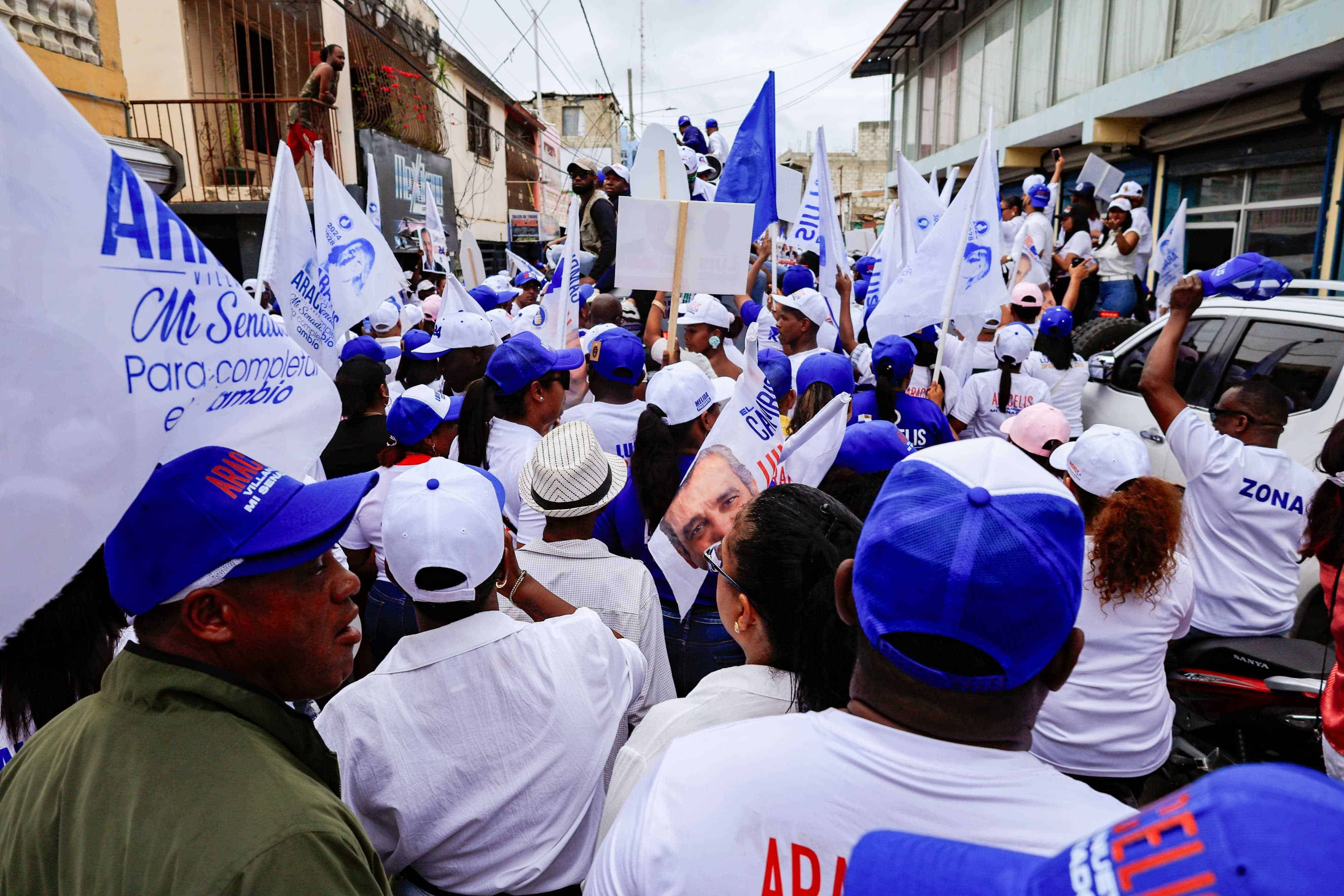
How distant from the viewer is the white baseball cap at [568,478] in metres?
2.73

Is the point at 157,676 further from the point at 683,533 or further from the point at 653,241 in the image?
the point at 653,241

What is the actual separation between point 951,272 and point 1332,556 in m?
2.83

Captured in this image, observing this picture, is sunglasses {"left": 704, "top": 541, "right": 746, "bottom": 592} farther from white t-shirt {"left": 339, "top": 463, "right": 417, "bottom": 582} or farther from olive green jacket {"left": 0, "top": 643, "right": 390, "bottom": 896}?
white t-shirt {"left": 339, "top": 463, "right": 417, "bottom": 582}

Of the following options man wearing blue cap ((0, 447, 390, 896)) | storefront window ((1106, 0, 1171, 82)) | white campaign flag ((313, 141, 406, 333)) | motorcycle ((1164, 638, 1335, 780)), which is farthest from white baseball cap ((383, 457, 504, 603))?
storefront window ((1106, 0, 1171, 82))

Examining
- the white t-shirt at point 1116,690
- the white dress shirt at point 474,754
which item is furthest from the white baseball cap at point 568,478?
the white t-shirt at point 1116,690

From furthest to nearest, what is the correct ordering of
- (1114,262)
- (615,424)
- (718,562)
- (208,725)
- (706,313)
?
(1114,262), (706,313), (615,424), (718,562), (208,725)

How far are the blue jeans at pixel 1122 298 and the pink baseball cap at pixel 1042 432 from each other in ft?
24.6

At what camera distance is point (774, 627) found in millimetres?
1821

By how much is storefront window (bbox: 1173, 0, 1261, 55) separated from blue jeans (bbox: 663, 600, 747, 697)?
36.6 feet

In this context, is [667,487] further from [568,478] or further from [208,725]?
[208,725]

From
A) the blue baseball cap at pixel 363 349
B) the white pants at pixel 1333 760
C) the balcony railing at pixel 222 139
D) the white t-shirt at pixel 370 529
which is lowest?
the white pants at pixel 1333 760

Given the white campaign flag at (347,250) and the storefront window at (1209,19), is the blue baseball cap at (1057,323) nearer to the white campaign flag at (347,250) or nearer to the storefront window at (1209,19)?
the white campaign flag at (347,250)

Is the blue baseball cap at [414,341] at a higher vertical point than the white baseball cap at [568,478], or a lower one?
higher

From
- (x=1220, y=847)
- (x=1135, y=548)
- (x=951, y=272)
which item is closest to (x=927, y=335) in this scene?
(x=951, y=272)
